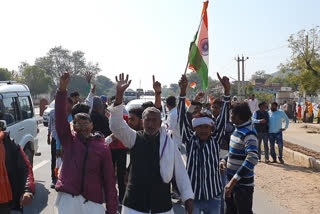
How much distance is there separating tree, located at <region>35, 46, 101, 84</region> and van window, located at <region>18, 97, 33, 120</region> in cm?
8763

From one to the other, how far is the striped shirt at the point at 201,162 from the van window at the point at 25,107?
15.3 feet

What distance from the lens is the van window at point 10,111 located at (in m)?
6.98

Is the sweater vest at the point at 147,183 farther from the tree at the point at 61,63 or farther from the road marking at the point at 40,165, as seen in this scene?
the tree at the point at 61,63

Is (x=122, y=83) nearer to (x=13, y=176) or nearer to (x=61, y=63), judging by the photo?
(x=13, y=176)

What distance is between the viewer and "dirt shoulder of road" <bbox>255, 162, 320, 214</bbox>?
676 cm

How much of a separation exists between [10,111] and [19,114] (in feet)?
1.34

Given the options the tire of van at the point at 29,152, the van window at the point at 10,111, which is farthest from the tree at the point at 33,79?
the van window at the point at 10,111

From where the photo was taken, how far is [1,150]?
349 cm

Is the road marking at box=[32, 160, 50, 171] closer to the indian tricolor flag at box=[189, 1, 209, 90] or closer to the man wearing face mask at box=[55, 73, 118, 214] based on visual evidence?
the indian tricolor flag at box=[189, 1, 209, 90]

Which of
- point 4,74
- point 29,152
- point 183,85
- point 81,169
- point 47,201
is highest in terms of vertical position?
Result: point 4,74

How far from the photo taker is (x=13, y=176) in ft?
11.8

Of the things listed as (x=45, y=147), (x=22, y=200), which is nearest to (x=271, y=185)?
(x=22, y=200)

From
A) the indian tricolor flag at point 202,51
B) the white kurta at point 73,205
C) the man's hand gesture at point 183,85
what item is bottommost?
the white kurta at point 73,205

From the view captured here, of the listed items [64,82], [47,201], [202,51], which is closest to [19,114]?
[47,201]
